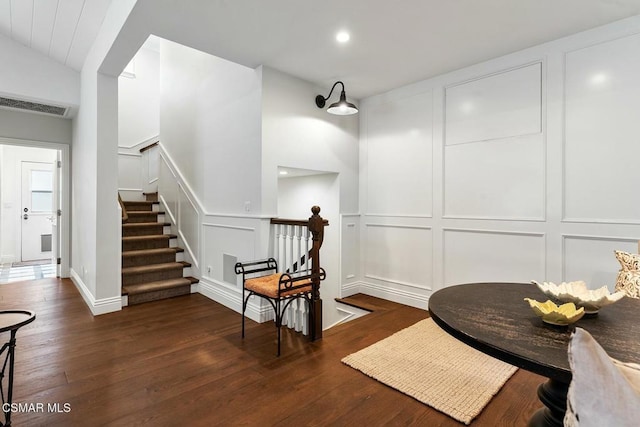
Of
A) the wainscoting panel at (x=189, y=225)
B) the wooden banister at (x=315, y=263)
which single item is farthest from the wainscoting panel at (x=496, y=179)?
the wainscoting panel at (x=189, y=225)

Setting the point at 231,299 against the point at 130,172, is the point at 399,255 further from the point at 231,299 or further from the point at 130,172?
the point at 130,172

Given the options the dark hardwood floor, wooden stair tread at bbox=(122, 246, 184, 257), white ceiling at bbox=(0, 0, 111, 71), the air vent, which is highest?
white ceiling at bbox=(0, 0, 111, 71)

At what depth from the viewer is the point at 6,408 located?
63.9 inches

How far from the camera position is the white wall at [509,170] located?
2.50 meters

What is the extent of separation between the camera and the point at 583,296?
49.6 inches

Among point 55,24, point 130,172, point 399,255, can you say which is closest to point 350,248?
point 399,255

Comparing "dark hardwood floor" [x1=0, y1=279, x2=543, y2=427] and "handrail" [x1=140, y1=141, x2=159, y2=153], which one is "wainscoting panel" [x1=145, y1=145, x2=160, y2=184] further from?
"dark hardwood floor" [x1=0, y1=279, x2=543, y2=427]

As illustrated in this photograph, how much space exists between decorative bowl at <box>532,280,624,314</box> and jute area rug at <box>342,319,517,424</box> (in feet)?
2.87

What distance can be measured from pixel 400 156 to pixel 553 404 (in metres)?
2.96

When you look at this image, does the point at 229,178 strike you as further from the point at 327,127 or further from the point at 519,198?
the point at 519,198

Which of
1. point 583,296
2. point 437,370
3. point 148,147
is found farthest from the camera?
point 148,147

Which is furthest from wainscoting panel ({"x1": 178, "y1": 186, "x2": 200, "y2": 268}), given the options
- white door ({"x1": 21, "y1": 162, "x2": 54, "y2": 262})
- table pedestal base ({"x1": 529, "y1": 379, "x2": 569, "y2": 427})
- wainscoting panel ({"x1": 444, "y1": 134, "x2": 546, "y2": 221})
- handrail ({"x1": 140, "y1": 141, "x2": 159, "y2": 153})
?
white door ({"x1": 21, "y1": 162, "x2": 54, "y2": 262})

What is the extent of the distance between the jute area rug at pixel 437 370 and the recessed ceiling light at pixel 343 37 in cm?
264

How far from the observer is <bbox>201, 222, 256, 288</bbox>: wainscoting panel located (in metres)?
3.42
